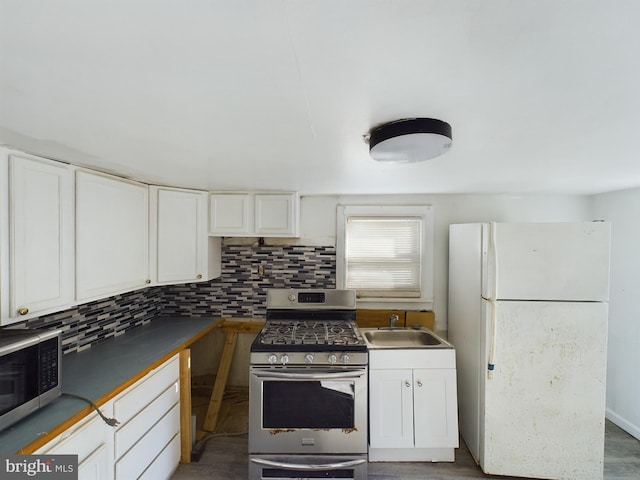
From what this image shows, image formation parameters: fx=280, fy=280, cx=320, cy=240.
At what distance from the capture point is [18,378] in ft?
3.84

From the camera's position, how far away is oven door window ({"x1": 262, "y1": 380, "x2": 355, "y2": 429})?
6.14 feet

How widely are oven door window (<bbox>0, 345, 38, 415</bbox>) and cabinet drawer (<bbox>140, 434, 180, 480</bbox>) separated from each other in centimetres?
85

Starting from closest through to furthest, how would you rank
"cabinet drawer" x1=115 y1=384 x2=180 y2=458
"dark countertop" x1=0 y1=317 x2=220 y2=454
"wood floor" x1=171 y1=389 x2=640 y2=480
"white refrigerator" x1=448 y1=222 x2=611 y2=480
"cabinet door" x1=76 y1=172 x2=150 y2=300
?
1. "dark countertop" x1=0 y1=317 x2=220 y2=454
2. "cabinet drawer" x1=115 y1=384 x2=180 y2=458
3. "cabinet door" x1=76 y1=172 x2=150 y2=300
4. "white refrigerator" x1=448 y1=222 x2=611 y2=480
5. "wood floor" x1=171 y1=389 x2=640 y2=480

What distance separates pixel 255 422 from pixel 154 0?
2149mm

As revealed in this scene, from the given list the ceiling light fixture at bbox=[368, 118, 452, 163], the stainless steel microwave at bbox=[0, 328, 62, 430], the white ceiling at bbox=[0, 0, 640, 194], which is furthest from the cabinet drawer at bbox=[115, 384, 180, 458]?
the ceiling light fixture at bbox=[368, 118, 452, 163]

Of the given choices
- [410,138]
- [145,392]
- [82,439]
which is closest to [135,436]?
[145,392]

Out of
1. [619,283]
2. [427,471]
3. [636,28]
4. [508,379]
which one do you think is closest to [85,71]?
[636,28]

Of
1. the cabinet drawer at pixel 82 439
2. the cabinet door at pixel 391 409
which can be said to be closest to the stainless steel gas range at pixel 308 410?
the cabinet door at pixel 391 409

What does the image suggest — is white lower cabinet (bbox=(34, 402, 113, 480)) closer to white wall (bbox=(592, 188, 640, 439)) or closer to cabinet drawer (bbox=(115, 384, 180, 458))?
cabinet drawer (bbox=(115, 384, 180, 458))

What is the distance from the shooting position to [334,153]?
137cm

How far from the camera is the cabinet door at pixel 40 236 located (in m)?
1.27

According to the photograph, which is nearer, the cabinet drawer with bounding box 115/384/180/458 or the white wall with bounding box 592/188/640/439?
the cabinet drawer with bounding box 115/384/180/458

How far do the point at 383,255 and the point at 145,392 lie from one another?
83.4 inches

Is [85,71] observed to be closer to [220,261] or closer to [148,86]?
[148,86]
